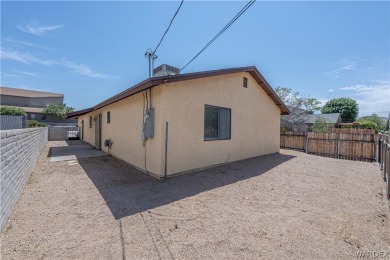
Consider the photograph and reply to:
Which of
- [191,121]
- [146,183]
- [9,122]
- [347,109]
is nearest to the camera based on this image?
[146,183]

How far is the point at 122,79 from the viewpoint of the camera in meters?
16.5

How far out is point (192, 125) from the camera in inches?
261

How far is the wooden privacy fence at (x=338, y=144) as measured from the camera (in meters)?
10.3

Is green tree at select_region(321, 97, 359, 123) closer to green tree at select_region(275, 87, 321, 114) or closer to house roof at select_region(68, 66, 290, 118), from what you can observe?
green tree at select_region(275, 87, 321, 114)

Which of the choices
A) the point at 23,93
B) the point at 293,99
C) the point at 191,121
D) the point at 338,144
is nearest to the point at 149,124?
the point at 191,121

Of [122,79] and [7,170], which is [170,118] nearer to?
[7,170]

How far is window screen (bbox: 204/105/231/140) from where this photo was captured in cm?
722

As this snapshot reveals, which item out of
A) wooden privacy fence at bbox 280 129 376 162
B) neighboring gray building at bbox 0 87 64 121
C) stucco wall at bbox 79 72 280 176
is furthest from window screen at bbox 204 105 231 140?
neighboring gray building at bbox 0 87 64 121

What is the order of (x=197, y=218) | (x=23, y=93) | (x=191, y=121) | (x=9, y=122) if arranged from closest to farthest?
(x=197, y=218), (x=191, y=121), (x=9, y=122), (x=23, y=93)

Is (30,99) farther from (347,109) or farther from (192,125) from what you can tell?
(347,109)

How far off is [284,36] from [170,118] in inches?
220

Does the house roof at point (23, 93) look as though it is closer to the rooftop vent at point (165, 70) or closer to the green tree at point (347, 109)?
the rooftop vent at point (165, 70)

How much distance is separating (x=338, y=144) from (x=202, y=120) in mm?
9050

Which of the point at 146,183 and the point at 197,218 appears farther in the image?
the point at 146,183
